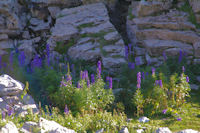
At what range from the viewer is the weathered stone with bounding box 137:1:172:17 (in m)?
9.68

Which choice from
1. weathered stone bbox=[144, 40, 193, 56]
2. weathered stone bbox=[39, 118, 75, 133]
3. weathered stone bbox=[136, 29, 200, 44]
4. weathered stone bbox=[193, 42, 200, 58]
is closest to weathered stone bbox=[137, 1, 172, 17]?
weathered stone bbox=[136, 29, 200, 44]

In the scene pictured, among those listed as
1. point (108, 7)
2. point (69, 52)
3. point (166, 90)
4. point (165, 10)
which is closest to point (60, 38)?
point (69, 52)

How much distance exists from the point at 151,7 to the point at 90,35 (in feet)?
8.80

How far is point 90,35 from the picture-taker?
32.1 ft

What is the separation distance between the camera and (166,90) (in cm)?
668

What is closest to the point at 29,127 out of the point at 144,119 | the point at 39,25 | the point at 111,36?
the point at 144,119

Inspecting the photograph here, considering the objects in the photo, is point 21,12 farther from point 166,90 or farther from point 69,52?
point 166,90

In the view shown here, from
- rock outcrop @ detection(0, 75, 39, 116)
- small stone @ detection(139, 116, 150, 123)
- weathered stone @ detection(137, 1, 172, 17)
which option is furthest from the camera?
weathered stone @ detection(137, 1, 172, 17)

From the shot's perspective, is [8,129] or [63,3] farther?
[63,3]

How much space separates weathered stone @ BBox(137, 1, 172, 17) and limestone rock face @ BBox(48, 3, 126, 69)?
136 cm

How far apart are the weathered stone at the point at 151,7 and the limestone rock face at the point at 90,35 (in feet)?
4.48

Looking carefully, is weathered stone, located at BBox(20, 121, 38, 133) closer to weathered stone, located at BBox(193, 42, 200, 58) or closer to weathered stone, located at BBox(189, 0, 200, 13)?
weathered stone, located at BBox(193, 42, 200, 58)

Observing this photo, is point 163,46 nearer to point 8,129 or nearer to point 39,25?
point 39,25

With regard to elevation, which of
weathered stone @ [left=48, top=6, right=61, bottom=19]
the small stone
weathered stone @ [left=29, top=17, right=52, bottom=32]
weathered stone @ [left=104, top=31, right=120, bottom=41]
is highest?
weathered stone @ [left=48, top=6, right=61, bottom=19]
